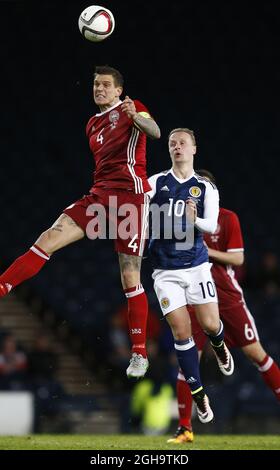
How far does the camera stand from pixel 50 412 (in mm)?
13000

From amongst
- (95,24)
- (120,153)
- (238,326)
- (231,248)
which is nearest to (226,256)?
(231,248)

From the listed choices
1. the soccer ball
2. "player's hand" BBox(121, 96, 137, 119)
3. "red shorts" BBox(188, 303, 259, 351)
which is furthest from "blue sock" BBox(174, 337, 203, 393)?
the soccer ball

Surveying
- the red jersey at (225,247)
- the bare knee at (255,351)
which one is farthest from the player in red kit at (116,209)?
the bare knee at (255,351)

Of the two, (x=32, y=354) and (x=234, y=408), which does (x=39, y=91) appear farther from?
(x=234, y=408)

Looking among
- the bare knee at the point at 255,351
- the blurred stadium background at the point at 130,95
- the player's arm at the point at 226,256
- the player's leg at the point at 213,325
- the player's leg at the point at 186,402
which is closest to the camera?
the player's leg at the point at 213,325

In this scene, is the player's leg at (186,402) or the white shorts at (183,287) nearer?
the white shorts at (183,287)

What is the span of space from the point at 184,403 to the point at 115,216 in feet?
6.52

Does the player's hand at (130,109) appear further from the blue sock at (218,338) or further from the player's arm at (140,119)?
the blue sock at (218,338)

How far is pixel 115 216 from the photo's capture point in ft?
25.7

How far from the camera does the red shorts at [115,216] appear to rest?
7.79 meters

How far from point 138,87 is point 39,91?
79.7 inches

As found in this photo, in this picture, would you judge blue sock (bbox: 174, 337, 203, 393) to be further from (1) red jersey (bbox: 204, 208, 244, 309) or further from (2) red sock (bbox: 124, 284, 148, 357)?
(1) red jersey (bbox: 204, 208, 244, 309)

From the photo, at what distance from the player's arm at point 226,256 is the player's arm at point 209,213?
0.89m
